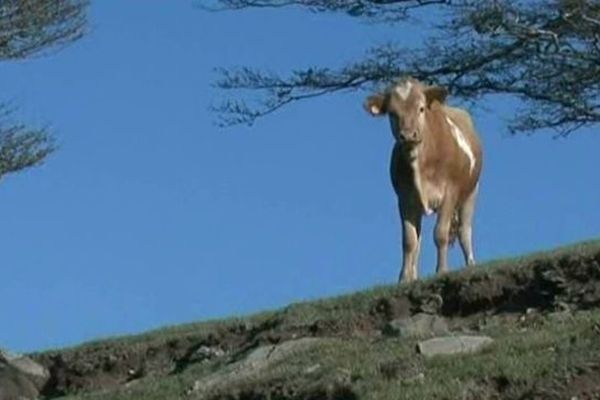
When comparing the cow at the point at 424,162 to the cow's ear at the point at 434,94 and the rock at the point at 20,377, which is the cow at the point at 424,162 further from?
the rock at the point at 20,377

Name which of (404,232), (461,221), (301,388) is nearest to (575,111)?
(461,221)

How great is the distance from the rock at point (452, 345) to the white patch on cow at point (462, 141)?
27.0 ft

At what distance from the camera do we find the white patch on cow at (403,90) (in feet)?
72.7

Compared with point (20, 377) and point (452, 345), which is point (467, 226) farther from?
point (452, 345)

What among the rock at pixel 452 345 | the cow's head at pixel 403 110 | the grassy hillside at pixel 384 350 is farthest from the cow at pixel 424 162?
the rock at pixel 452 345

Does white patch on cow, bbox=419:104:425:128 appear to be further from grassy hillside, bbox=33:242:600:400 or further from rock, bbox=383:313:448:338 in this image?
rock, bbox=383:313:448:338

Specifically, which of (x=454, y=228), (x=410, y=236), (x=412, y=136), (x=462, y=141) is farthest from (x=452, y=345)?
(x=454, y=228)

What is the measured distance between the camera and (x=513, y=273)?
17578 millimetres

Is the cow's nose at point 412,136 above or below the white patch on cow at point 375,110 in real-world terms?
below

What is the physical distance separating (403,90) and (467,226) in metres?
2.44

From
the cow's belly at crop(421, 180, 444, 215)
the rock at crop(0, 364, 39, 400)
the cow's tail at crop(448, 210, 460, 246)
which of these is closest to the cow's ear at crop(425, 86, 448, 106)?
the cow's belly at crop(421, 180, 444, 215)

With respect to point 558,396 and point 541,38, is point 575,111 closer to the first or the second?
point 541,38

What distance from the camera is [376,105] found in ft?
72.7

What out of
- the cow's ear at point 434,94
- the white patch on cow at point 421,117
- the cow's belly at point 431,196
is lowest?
the cow's belly at point 431,196
